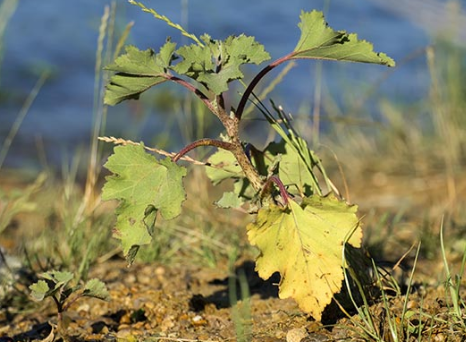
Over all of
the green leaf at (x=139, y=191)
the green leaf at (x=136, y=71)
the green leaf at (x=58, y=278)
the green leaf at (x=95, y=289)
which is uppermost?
the green leaf at (x=136, y=71)

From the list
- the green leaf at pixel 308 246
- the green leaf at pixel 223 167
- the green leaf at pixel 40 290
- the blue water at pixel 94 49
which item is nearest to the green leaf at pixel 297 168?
the green leaf at pixel 223 167

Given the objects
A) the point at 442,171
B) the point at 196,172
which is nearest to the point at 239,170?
the point at 196,172

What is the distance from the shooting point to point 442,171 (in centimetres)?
498

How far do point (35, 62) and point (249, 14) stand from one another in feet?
11.6

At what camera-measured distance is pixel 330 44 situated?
1.94 metres

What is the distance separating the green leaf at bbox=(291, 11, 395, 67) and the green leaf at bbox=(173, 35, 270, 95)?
5.0 inches

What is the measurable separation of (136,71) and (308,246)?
0.61 metres

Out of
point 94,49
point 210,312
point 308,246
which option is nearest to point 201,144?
point 308,246

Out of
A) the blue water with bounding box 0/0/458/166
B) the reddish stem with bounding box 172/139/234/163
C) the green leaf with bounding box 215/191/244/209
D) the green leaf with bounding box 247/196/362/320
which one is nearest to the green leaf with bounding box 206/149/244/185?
the green leaf with bounding box 215/191/244/209

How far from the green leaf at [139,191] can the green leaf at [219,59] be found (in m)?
0.22

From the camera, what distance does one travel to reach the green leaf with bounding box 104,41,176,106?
196 centimetres

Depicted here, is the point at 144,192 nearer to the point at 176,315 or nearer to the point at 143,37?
the point at 176,315

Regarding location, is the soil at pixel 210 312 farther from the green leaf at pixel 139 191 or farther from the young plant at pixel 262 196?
the green leaf at pixel 139 191

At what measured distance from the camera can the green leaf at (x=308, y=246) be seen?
6.36 feet
